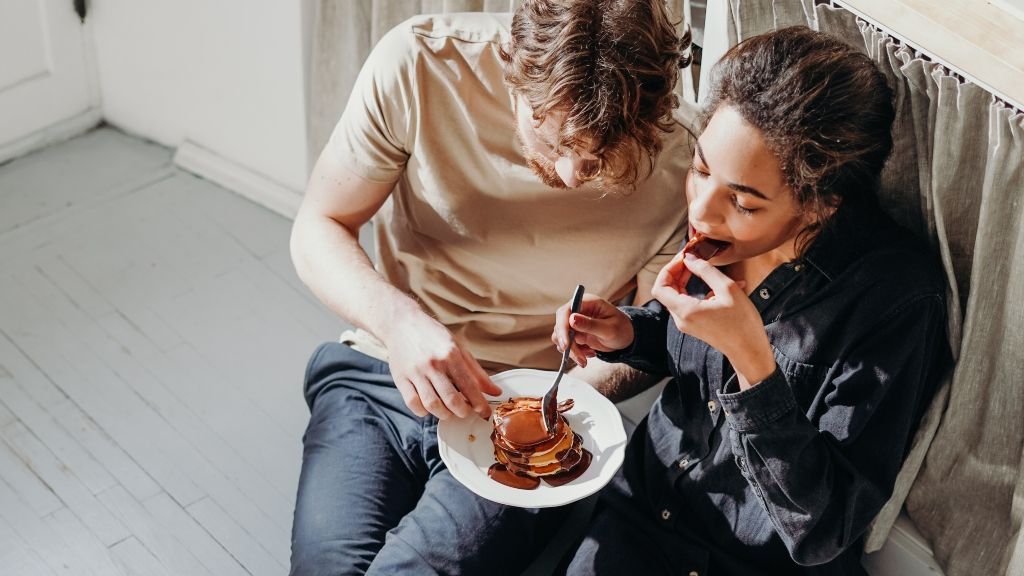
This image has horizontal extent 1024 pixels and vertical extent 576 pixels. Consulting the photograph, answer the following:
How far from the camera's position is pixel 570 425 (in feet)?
5.84

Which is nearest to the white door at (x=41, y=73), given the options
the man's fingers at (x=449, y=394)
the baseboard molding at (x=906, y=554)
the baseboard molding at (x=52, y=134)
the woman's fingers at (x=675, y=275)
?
the baseboard molding at (x=52, y=134)

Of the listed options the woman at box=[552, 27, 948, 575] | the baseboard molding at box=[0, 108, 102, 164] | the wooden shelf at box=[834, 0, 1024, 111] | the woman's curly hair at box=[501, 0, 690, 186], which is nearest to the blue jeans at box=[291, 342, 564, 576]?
the woman at box=[552, 27, 948, 575]

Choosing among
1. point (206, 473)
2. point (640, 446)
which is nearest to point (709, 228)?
point (640, 446)

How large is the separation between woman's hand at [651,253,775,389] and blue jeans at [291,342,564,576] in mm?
551

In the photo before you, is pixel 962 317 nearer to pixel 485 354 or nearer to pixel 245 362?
pixel 485 354

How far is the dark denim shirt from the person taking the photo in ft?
4.83

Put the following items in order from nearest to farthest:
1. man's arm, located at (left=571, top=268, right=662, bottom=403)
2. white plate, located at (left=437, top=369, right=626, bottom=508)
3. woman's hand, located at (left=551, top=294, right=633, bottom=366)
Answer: white plate, located at (left=437, top=369, right=626, bottom=508), woman's hand, located at (left=551, top=294, right=633, bottom=366), man's arm, located at (left=571, top=268, right=662, bottom=403)

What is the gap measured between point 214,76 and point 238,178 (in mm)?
268

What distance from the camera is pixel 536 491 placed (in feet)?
5.40

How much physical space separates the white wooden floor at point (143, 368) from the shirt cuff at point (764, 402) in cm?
102

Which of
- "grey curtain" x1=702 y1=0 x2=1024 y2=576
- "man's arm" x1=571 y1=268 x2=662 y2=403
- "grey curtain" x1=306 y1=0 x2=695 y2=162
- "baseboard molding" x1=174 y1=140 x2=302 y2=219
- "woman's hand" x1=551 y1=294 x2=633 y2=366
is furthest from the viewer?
"baseboard molding" x1=174 y1=140 x2=302 y2=219

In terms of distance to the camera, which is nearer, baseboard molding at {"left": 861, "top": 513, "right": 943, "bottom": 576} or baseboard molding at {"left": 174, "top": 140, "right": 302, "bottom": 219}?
baseboard molding at {"left": 861, "top": 513, "right": 943, "bottom": 576}

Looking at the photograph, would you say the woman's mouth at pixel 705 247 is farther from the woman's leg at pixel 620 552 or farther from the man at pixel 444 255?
the woman's leg at pixel 620 552

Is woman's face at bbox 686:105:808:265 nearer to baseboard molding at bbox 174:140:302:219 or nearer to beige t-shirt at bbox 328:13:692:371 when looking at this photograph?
beige t-shirt at bbox 328:13:692:371
